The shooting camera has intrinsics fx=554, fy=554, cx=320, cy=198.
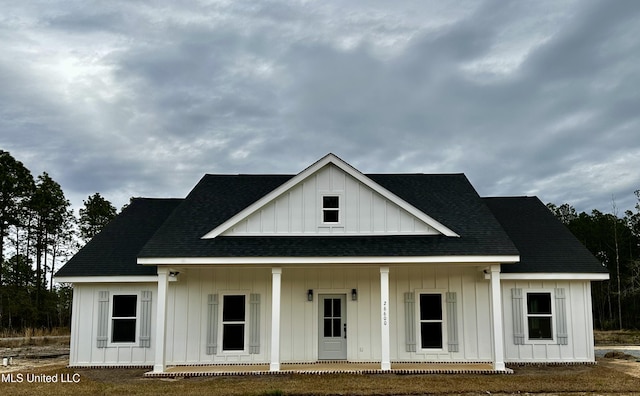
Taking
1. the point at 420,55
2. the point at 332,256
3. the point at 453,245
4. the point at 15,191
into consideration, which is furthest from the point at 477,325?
the point at 15,191

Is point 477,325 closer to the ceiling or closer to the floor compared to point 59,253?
closer to the floor

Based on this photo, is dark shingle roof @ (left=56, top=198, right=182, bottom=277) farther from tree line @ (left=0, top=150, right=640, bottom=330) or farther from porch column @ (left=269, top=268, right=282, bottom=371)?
tree line @ (left=0, top=150, right=640, bottom=330)

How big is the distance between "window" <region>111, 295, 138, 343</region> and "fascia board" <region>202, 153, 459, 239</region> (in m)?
3.40

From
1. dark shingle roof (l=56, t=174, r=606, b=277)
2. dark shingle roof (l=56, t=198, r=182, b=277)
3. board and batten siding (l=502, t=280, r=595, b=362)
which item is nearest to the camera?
dark shingle roof (l=56, t=174, r=606, b=277)

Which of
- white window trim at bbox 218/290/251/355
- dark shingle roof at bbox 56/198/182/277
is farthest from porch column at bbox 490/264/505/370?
dark shingle roof at bbox 56/198/182/277

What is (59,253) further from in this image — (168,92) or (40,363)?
(40,363)

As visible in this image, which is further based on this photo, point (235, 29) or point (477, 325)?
point (235, 29)

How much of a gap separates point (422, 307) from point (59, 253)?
3621cm

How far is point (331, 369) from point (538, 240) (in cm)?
815

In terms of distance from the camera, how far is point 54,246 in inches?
1713

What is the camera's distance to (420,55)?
21.5 meters

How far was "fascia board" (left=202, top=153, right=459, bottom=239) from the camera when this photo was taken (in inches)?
619

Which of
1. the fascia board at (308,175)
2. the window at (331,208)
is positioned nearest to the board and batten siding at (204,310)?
the fascia board at (308,175)

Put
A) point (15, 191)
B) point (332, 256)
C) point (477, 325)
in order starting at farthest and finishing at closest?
point (15, 191) → point (477, 325) → point (332, 256)
